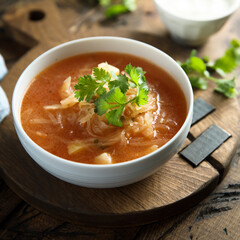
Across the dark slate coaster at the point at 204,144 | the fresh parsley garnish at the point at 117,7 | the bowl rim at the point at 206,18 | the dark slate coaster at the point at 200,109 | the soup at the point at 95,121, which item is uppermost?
the bowl rim at the point at 206,18

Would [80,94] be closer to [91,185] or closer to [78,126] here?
[78,126]

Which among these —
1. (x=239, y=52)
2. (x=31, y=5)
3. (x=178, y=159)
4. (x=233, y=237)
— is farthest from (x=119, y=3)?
(x=233, y=237)

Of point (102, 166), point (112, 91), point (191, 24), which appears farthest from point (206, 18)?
point (102, 166)

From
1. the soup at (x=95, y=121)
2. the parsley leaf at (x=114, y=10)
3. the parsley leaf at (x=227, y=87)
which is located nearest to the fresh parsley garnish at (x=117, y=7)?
the parsley leaf at (x=114, y=10)

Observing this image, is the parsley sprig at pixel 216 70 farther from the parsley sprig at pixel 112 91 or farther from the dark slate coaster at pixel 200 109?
the parsley sprig at pixel 112 91

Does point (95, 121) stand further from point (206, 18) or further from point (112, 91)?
point (206, 18)

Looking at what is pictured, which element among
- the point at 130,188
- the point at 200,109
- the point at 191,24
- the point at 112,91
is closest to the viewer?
the point at 112,91

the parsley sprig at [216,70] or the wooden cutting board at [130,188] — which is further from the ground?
the parsley sprig at [216,70]
